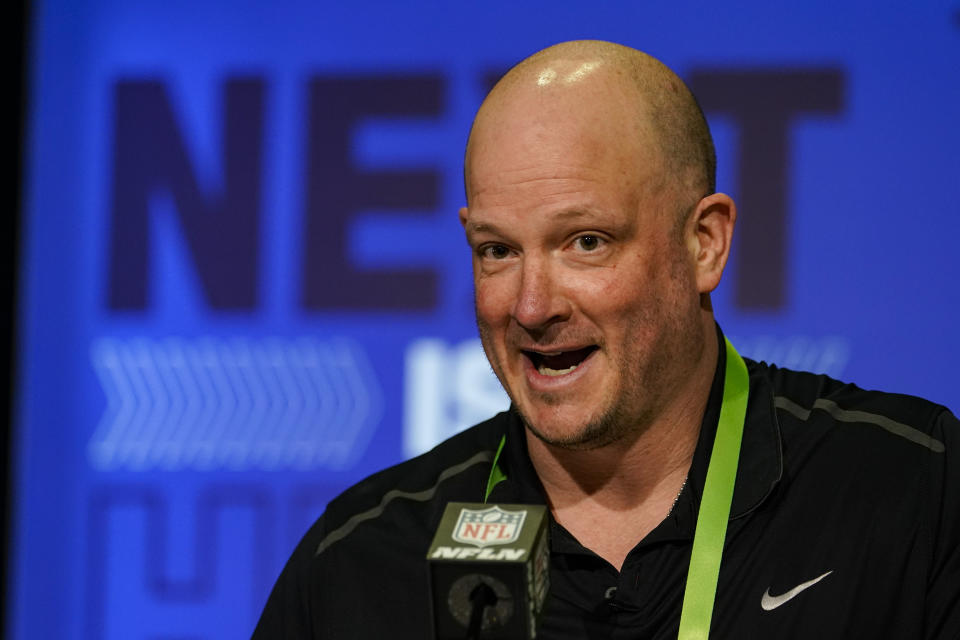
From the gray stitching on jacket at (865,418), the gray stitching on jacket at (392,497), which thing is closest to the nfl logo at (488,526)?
the gray stitching on jacket at (392,497)

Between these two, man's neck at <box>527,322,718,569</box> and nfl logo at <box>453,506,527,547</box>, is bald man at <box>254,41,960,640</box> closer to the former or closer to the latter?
man's neck at <box>527,322,718,569</box>

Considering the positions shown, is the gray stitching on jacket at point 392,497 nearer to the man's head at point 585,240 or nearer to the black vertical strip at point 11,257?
the man's head at point 585,240

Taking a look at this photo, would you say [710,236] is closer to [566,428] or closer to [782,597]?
[566,428]

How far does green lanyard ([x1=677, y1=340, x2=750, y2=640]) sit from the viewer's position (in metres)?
1.63

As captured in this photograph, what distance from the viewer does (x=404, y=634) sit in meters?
1.76

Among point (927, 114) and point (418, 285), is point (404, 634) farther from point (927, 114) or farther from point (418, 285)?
point (927, 114)

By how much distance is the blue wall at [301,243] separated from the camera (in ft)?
10.2

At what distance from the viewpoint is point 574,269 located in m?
1.69

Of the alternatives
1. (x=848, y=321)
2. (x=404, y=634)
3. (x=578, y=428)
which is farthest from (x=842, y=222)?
(x=404, y=634)

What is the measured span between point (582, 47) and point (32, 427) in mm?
2260

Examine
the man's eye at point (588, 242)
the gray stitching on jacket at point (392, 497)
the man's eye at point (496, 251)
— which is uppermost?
the man's eye at point (588, 242)

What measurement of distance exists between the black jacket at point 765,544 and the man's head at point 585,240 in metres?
0.18

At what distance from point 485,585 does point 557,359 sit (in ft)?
1.87

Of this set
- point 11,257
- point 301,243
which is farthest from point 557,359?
point 11,257
